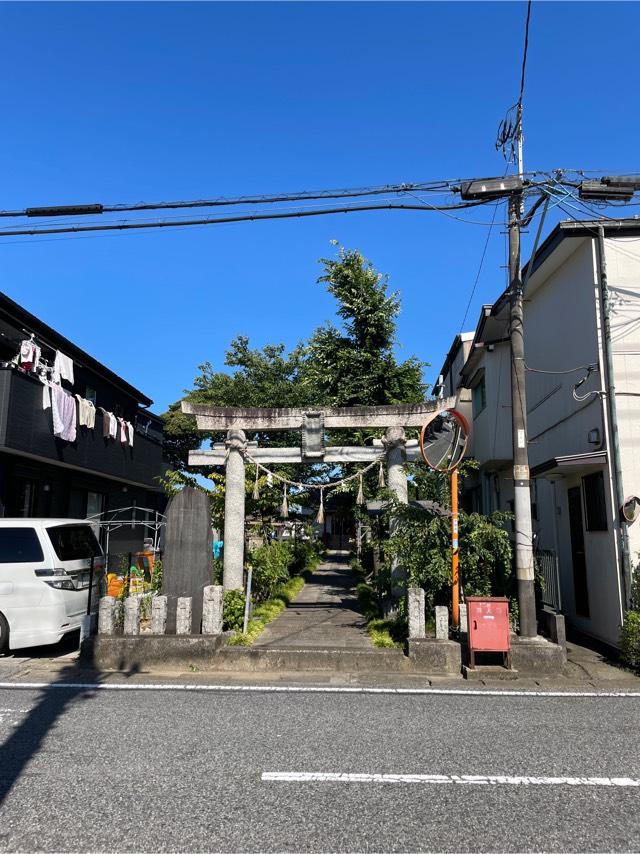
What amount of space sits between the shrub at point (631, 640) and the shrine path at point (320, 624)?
11.8ft

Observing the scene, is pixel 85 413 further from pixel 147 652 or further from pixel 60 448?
pixel 147 652

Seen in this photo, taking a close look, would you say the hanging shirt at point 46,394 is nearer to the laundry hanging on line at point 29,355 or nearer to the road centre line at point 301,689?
the laundry hanging on line at point 29,355

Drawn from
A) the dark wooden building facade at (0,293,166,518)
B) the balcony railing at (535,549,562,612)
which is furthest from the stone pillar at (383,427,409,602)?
the dark wooden building facade at (0,293,166,518)

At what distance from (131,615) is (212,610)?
3.82 ft

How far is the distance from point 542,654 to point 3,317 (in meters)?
13.8

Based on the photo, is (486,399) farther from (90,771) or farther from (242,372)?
(90,771)

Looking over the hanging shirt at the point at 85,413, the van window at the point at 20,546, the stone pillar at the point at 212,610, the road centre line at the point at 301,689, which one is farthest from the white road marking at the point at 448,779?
the hanging shirt at the point at 85,413

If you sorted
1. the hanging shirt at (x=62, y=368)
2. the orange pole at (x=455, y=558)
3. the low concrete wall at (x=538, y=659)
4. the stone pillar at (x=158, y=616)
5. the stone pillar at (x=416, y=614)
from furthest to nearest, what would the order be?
the hanging shirt at (x=62, y=368)
the orange pole at (x=455, y=558)
the stone pillar at (x=158, y=616)
the stone pillar at (x=416, y=614)
the low concrete wall at (x=538, y=659)

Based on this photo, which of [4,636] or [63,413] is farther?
[63,413]

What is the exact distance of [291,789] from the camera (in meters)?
4.28

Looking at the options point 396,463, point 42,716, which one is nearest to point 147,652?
point 42,716

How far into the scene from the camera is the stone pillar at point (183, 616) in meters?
8.70

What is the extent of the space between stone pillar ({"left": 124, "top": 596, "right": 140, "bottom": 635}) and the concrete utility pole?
5622mm

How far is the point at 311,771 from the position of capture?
460 cm
